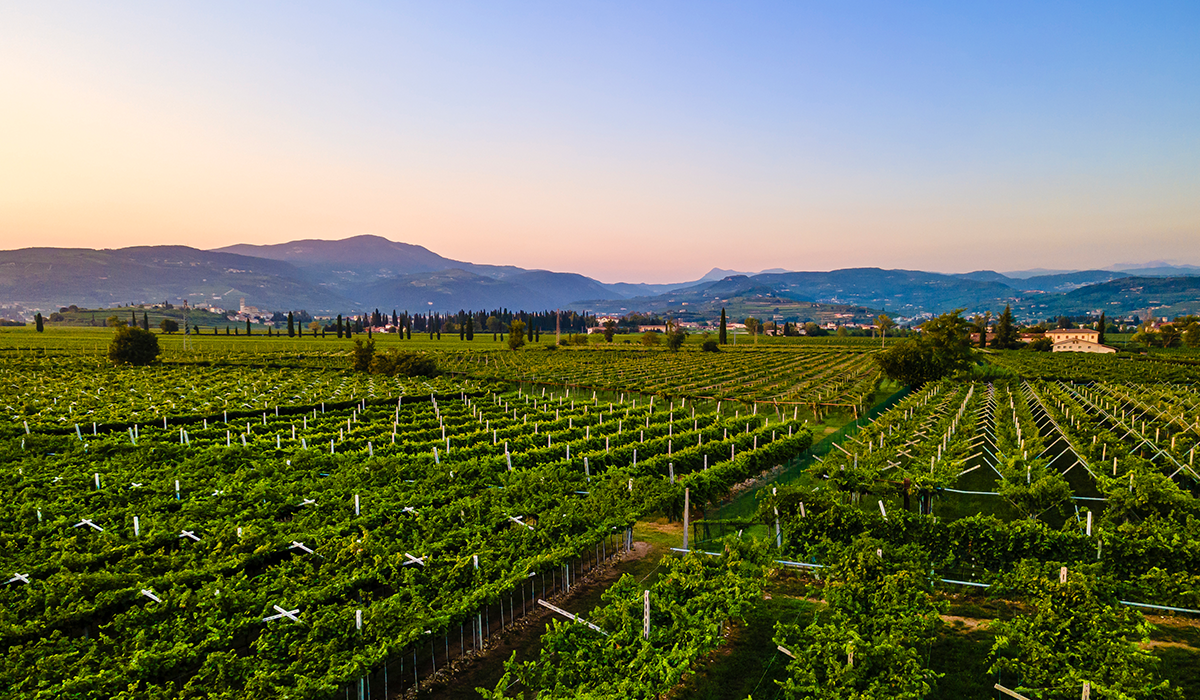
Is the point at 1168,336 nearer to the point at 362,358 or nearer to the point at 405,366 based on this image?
the point at 405,366

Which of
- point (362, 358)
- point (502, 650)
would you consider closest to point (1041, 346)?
point (362, 358)

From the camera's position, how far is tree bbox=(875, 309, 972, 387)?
5009 centimetres

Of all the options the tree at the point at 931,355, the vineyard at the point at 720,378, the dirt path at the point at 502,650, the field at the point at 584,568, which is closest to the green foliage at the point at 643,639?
the field at the point at 584,568

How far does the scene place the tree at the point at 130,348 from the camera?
186ft

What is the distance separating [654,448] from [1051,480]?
43.3 ft

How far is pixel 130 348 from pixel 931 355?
7860 cm

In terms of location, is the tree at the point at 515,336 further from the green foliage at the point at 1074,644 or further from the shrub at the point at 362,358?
the green foliage at the point at 1074,644

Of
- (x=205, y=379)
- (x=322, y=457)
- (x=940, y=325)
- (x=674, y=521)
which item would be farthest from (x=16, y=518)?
(x=940, y=325)

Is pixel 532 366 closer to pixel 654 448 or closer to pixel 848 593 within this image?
pixel 654 448

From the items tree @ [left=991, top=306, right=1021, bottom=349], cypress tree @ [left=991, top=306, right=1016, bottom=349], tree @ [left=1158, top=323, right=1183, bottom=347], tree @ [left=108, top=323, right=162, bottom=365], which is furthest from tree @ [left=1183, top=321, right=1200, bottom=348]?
tree @ [left=108, top=323, right=162, bottom=365]

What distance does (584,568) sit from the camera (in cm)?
1397

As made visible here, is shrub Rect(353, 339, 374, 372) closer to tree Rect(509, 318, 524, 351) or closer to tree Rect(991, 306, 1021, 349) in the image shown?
tree Rect(509, 318, 524, 351)

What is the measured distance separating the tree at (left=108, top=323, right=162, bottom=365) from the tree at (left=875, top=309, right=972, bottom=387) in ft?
243

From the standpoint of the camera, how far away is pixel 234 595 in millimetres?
9625
